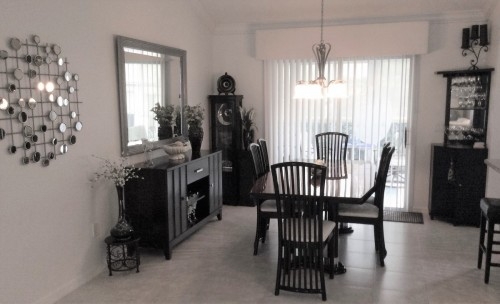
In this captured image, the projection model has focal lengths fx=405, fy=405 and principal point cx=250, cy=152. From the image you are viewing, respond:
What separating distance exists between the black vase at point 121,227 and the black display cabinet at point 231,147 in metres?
2.21

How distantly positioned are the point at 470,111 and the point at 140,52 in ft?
12.6

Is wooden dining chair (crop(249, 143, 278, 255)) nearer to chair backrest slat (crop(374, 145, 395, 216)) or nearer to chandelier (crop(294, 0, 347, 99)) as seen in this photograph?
chandelier (crop(294, 0, 347, 99))

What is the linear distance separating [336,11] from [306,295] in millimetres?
3535

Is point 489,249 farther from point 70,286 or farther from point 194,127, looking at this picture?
point 70,286

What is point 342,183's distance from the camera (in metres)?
3.58

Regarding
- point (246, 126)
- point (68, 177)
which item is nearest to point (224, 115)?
point (246, 126)

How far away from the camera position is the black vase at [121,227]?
134 inches

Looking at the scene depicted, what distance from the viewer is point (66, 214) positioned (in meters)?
3.09

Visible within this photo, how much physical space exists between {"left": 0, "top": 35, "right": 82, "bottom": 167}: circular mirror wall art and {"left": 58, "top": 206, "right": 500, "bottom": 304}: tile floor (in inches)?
46.7

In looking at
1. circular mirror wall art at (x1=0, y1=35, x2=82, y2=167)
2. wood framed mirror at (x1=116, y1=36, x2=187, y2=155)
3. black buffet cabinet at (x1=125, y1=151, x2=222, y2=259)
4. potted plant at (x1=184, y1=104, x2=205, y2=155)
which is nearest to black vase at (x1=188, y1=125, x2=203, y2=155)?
potted plant at (x1=184, y1=104, x2=205, y2=155)

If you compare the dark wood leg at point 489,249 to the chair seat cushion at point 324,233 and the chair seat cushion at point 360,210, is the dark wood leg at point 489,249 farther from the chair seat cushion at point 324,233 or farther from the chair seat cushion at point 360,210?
the chair seat cushion at point 324,233

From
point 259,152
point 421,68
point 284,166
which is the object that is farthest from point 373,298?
point 421,68

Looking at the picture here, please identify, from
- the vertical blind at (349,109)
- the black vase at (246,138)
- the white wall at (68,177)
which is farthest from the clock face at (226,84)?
the white wall at (68,177)

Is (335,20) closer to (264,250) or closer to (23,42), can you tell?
(264,250)
